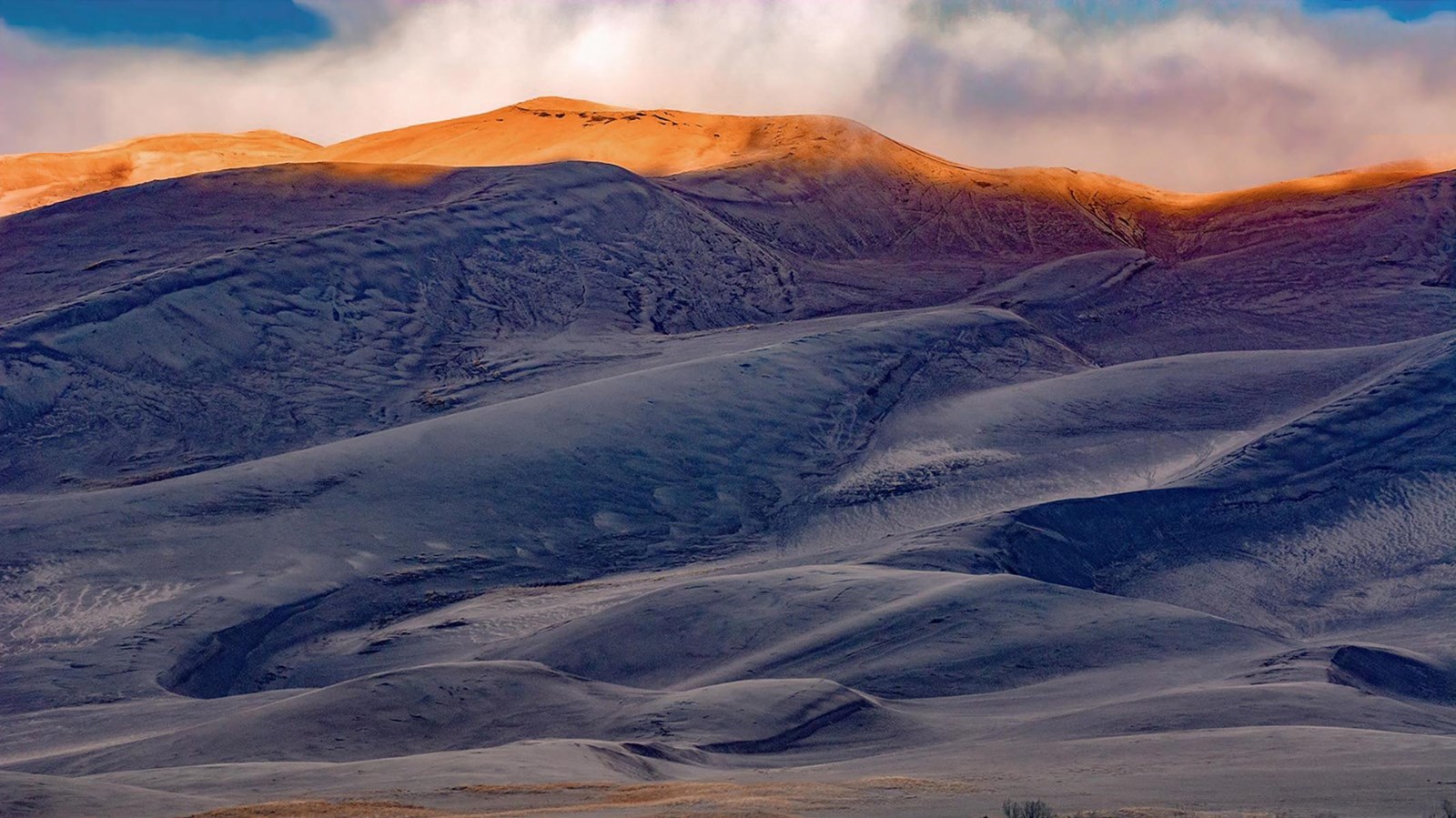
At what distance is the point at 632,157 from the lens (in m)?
49.1

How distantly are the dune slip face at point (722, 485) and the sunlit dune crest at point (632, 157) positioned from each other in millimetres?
246

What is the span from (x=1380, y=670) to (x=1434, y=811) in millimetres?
8862

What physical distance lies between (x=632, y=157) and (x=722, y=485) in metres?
22.2

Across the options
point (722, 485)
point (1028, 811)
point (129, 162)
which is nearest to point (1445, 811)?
point (1028, 811)

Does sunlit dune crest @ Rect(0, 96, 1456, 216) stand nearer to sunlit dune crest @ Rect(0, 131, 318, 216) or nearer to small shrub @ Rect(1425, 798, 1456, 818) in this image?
sunlit dune crest @ Rect(0, 131, 318, 216)

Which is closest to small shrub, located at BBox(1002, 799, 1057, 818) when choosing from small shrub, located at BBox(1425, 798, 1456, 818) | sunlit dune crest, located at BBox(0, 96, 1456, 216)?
small shrub, located at BBox(1425, 798, 1456, 818)

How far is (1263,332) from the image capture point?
39094 millimetres

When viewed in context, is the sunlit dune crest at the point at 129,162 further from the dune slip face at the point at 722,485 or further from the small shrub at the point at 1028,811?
the small shrub at the point at 1028,811

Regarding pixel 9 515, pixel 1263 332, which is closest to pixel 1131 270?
pixel 1263 332

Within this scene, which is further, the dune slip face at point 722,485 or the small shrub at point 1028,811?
the dune slip face at point 722,485

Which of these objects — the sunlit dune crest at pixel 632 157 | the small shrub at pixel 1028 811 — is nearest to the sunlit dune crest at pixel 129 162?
the sunlit dune crest at pixel 632 157

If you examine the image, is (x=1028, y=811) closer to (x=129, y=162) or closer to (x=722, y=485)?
(x=722, y=485)

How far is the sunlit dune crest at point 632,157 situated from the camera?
156 feet

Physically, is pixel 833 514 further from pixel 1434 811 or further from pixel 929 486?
pixel 1434 811
